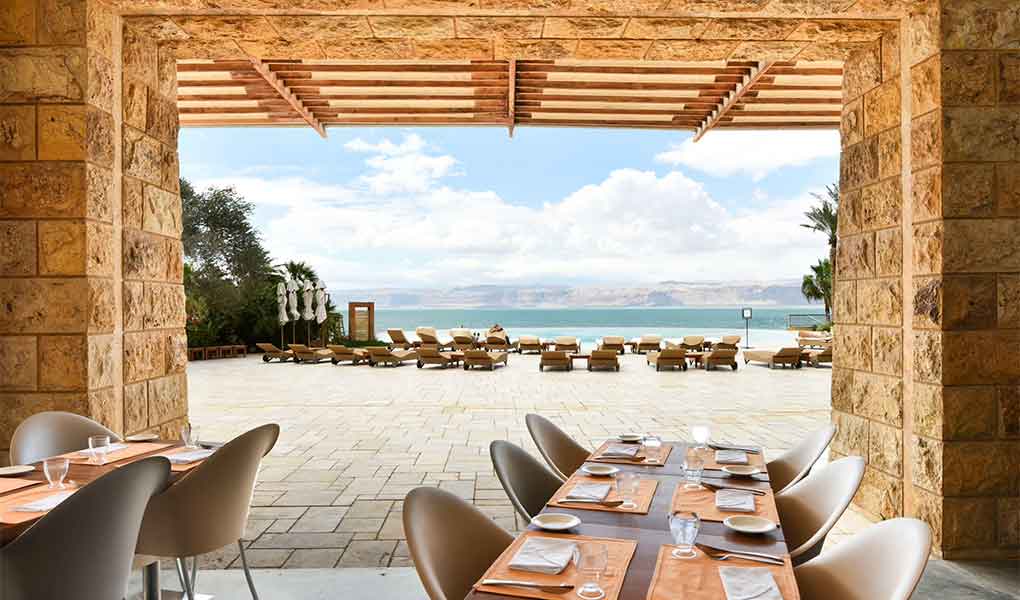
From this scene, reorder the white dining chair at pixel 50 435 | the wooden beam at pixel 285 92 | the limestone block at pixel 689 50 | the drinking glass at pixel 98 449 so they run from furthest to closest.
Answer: the wooden beam at pixel 285 92 → the limestone block at pixel 689 50 → the white dining chair at pixel 50 435 → the drinking glass at pixel 98 449

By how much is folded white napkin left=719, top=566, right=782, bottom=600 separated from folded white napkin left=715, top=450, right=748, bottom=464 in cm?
120

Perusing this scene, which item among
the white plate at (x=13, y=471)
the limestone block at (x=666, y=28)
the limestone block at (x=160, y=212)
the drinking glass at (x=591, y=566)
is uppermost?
the limestone block at (x=666, y=28)

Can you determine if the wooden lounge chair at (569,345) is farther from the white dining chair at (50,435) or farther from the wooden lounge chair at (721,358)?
the white dining chair at (50,435)

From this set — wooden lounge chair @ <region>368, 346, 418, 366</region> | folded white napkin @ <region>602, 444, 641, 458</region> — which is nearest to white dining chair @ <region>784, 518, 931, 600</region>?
folded white napkin @ <region>602, 444, 641, 458</region>

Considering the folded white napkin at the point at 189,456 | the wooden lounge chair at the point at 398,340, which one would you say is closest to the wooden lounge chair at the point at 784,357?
the wooden lounge chair at the point at 398,340

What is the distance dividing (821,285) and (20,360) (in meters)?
25.6

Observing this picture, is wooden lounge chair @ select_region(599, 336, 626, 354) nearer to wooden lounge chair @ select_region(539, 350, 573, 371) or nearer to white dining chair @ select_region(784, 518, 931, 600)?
wooden lounge chair @ select_region(539, 350, 573, 371)

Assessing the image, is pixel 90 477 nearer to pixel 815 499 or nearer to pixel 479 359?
pixel 815 499

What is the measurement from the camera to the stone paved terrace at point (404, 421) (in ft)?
12.3

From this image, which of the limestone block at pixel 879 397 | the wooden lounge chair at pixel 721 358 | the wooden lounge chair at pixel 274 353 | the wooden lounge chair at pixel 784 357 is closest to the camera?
the limestone block at pixel 879 397

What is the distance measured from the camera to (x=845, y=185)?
4.32 m

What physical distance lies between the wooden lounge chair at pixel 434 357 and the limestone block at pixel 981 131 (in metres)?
11.9

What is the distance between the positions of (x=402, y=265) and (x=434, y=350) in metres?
69.1

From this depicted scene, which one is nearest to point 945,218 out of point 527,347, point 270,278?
point 527,347
